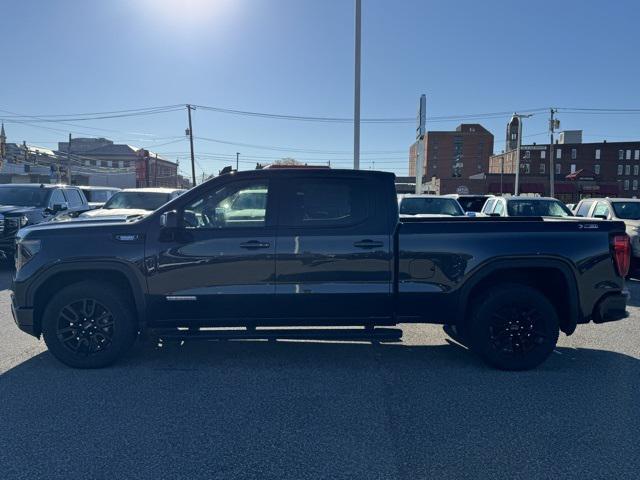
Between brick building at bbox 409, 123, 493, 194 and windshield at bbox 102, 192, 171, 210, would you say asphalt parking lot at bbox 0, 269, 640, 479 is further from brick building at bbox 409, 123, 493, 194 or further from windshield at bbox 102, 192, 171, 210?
brick building at bbox 409, 123, 493, 194

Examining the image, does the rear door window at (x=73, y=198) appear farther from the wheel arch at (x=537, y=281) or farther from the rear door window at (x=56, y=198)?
the wheel arch at (x=537, y=281)

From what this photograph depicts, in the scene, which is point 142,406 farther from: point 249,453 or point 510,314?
point 510,314

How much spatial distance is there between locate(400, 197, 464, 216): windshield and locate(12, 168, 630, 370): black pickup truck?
8.19 metres

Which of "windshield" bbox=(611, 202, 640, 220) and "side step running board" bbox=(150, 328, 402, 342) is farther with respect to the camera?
"windshield" bbox=(611, 202, 640, 220)

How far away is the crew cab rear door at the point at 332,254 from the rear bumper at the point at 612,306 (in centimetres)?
209

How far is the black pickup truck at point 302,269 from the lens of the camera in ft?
14.7

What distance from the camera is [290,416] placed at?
3.70 meters

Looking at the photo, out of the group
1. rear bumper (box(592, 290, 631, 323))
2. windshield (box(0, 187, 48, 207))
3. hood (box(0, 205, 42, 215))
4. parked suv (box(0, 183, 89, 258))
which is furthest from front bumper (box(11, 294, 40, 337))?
windshield (box(0, 187, 48, 207))

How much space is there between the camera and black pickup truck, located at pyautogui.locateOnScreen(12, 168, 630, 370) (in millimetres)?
4488

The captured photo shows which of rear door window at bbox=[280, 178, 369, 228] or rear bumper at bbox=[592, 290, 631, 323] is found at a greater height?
rear door window at bbox=[280, 178, 369, 228]

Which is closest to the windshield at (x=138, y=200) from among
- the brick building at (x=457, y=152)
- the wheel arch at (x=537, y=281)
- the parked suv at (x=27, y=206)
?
the parked suv at (x=27, y=206)

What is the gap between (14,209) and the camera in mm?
10523

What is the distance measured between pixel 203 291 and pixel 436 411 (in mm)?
2359

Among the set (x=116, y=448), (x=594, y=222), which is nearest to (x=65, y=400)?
(x=116, y=448)
